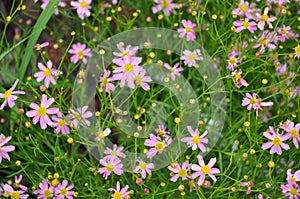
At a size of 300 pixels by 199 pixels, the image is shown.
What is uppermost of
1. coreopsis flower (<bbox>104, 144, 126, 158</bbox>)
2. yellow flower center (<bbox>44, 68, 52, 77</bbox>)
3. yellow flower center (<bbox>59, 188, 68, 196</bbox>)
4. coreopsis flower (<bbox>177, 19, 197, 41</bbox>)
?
coreopsis flower (<bbox>177, 19, 197, 41</bbox>)

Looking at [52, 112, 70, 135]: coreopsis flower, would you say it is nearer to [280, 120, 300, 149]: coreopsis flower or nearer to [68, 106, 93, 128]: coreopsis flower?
[68, 106, 93, 128]: coreopsis flower

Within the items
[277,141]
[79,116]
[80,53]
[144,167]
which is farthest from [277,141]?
[80,53]

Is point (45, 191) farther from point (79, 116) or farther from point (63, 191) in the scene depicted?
point (79, 116)

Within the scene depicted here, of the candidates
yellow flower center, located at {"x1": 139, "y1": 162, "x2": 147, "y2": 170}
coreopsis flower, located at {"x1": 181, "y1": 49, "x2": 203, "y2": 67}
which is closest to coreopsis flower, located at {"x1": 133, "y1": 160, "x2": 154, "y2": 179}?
yellow flower center, located at {"x1": 139, "y1": 162, "x2": 147, "y2": 170}

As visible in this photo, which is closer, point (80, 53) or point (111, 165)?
point (111, 165)

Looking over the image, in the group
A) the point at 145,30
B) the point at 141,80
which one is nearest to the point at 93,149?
the point at 141,80

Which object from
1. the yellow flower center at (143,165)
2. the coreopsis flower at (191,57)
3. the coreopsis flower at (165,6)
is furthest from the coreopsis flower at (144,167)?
the coreopsis flower at (165,6)

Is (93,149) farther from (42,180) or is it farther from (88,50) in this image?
(88,50)

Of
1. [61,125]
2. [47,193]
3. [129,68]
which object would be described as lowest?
[47,193]

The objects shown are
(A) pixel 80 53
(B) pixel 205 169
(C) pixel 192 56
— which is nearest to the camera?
(B) pixel 205 169
